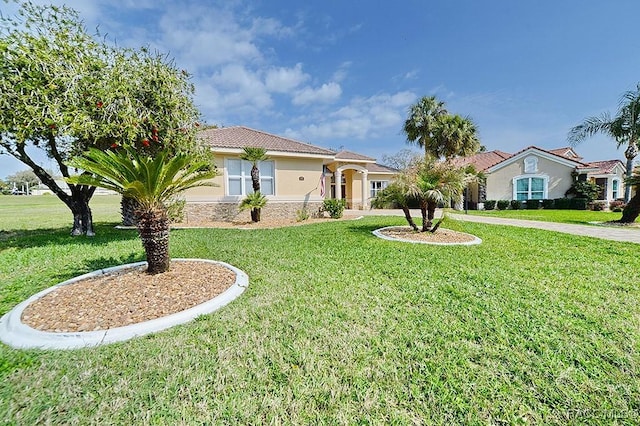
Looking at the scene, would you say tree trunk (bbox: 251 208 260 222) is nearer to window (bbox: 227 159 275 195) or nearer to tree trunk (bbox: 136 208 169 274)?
window (bbox: 227 159 275 195)

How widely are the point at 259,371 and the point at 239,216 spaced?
48.3 ft

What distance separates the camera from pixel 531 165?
27.0 metres

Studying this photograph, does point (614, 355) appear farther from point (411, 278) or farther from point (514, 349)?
point (411, 278)

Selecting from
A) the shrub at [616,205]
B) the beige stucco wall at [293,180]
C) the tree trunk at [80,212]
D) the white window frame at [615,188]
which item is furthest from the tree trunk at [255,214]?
the white window frame at [615,188]

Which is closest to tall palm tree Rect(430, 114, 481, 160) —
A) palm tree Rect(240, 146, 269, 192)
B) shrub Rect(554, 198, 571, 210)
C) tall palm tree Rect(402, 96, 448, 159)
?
tall palm tree Rect(402, 96, 448, 159)

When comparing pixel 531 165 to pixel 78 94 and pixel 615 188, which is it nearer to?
pixel 615 188

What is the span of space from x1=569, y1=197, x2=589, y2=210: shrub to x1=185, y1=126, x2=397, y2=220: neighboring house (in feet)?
72.0

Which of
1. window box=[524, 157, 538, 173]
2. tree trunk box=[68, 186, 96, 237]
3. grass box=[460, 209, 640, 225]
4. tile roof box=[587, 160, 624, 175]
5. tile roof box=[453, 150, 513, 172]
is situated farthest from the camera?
tile roof box=[453, 150, 513, 172]

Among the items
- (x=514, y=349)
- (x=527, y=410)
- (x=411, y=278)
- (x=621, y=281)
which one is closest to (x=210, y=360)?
(x=527, y=410)

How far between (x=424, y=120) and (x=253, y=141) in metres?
19.3

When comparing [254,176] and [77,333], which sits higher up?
[254,176]

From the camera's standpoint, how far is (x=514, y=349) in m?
3.18

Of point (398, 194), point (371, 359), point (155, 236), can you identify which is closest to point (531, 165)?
point (398, 194)

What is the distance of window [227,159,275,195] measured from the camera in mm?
16578
